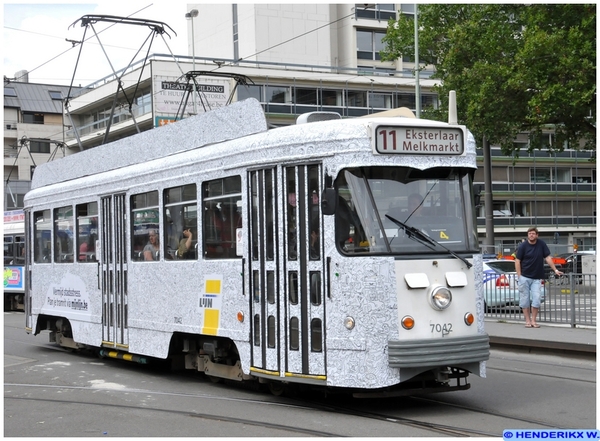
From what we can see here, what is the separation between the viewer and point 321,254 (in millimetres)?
8773

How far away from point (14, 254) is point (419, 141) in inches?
871

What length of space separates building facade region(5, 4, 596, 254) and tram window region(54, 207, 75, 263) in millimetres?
31681

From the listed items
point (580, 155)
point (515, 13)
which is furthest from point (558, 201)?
point (515, 13)

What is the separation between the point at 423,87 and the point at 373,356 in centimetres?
4851

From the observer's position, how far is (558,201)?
6356cm

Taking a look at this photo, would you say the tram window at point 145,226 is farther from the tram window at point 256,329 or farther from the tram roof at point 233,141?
the tram window at point 256,329

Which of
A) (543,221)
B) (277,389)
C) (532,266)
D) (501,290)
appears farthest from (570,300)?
(543,221)

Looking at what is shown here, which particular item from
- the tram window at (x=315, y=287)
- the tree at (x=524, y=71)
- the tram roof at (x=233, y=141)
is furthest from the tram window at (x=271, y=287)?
the tree at (x=524, y=71)

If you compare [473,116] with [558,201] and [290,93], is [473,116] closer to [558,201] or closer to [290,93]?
[290,93]

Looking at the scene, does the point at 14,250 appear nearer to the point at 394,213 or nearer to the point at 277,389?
the point at 277,389

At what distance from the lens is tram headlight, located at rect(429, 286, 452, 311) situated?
28.3 feet

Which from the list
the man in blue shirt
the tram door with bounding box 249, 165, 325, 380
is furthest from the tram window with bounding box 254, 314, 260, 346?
the man in blue shirt

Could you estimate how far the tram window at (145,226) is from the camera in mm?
11586

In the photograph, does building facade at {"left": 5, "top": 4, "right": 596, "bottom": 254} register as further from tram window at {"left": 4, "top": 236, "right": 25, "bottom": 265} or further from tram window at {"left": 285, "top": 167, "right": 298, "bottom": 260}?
tram window at {"left": 285, "top": 167, "right": 298, "bottom": 260}
